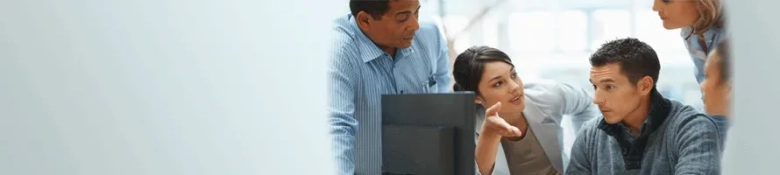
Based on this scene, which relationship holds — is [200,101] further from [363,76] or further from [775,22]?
[775,22]

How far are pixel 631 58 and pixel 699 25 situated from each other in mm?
71

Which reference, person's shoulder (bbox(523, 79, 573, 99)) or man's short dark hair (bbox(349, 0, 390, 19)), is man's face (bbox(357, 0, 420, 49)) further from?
person's shoulder (bbox(523, 79, 573, 99))

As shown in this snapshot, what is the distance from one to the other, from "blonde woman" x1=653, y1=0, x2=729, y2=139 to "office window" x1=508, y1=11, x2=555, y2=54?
118 millimetres

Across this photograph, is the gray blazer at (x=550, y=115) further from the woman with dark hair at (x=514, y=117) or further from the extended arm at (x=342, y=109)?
the extended arm at (x=342, y=109)

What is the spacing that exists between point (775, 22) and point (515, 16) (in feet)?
0.82

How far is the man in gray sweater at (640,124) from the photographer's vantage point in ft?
3.11

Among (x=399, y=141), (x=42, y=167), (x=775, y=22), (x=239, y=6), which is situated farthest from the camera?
(x=42, y=167)

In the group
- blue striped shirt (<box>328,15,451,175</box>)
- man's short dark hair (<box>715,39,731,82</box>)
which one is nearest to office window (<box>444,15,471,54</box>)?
blue striped shirt (<box>328,15,451,175</box>)

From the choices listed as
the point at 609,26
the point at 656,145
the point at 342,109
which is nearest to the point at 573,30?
the point at 609,26

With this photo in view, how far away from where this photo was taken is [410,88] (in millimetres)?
1031

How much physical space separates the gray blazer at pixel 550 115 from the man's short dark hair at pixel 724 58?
0.14 meters

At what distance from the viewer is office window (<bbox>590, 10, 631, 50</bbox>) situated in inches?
38.1

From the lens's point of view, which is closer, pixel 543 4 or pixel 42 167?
pixel 543 4

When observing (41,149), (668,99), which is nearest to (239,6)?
(41,149)
